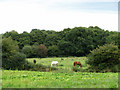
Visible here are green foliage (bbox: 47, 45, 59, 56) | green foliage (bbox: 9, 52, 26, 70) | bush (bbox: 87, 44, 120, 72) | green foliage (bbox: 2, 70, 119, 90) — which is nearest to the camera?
green foliage (bbox: 2, 70, 119, 90)

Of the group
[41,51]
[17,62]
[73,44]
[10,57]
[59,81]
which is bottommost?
[17,62]

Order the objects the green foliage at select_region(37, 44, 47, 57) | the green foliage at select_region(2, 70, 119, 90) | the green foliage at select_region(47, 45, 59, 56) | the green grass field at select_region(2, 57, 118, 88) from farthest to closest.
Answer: the green foliage at select_region(47, 45, 59, 56) → the green foliage at select_region(37, 44, 47, 57) → the green grass field at select_region(2, 57, 118, 88) → the green foliage at select_region(2, 70, 119, 90)

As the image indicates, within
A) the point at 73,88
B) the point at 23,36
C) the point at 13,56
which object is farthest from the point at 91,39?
the point at 73,88

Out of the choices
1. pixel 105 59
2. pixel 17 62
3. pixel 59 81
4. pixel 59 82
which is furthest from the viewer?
pixel 17 62

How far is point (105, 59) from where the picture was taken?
98.6 feet

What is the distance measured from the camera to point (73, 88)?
996 cm

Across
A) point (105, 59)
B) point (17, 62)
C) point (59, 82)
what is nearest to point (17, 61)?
point (17, 62)

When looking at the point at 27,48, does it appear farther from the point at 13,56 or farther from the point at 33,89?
the point at 33,89

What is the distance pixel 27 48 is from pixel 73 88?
67385 millimetres

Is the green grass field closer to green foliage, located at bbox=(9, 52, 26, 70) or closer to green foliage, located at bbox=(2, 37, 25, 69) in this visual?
green foliage, located at bbox=(2, 37, 25, 69)

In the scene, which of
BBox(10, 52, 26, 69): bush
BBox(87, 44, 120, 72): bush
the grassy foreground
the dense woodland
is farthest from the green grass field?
the dense woodland

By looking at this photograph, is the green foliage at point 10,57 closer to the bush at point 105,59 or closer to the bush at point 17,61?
the bush at point 17,61

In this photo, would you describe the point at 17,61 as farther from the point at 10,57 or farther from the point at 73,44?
the point at 73,44

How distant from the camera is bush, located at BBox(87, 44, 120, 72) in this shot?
29484mm
